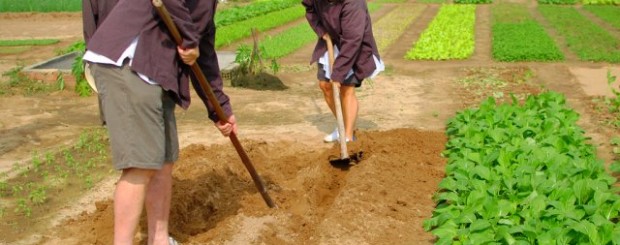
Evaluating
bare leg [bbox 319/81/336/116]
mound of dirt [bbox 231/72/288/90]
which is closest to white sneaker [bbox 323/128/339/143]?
bare leg [bbox 319/81/336/116]

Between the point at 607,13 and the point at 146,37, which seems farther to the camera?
the point at 607,13

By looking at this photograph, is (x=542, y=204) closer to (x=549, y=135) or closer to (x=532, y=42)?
(x=549, y=135)

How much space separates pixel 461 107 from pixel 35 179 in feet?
15.3

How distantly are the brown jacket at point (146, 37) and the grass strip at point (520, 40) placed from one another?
914 cm

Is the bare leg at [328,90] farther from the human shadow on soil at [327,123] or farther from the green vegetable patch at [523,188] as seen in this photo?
the green vegetable patch at [523,188]

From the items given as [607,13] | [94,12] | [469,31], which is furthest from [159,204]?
[607,13]

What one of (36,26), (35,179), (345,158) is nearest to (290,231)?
(345,158)

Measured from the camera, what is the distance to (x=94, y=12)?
3748 millimetres

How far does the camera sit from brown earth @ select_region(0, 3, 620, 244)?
178 inches

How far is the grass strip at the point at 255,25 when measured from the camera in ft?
48.4

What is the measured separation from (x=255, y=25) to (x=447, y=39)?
5.20 metres

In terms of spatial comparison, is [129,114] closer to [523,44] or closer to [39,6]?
[523,44]

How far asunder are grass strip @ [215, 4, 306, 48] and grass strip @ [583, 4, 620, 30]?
7835 millimetres

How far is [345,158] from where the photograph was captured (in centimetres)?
568
